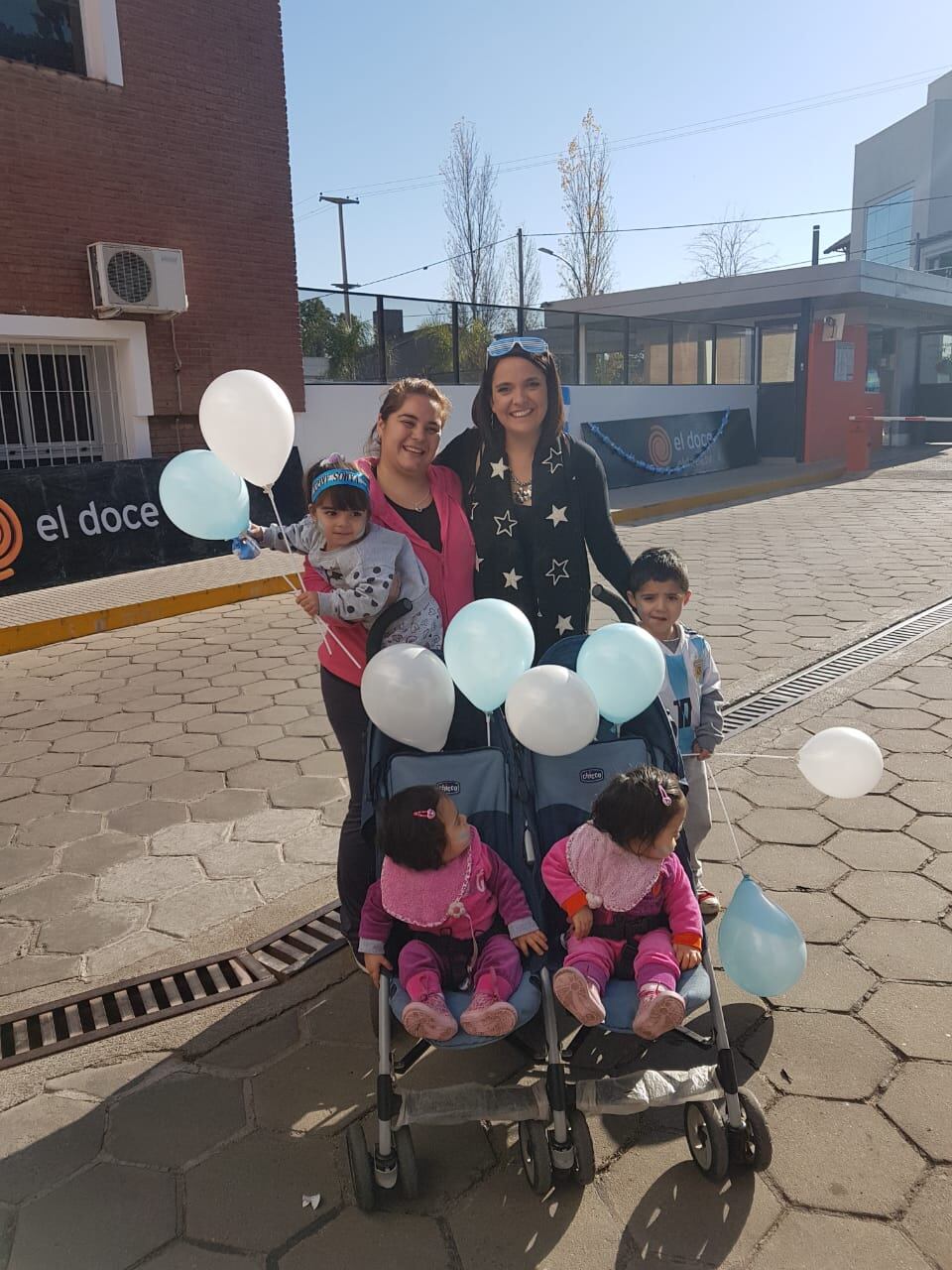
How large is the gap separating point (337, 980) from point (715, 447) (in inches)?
712

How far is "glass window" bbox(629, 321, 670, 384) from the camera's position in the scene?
59.8 feet

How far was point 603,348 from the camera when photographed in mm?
17656

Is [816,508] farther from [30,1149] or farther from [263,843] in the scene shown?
[30,1149]

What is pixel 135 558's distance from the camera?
9.30 metres

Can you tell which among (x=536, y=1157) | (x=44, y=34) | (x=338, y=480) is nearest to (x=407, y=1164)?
(x=536, y=1157)

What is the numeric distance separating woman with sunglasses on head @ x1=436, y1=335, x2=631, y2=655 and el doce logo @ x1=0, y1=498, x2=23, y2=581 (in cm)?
651

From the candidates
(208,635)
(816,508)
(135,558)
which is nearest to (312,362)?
(135,558)

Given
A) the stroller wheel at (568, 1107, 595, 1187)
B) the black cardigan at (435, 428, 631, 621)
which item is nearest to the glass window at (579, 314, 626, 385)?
the black cardigan at (435, 428, 631, 621)

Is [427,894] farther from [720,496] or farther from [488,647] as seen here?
[720,496]

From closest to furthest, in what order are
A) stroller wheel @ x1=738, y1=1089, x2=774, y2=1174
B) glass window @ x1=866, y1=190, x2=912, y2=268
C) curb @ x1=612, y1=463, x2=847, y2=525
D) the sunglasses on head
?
stroller wheel @ x1=738, y1=1089, x2=774, y2=1174
the sunglasses on head
curb @ x1=612, y1=463, x2=847, y2=525
glass window @ x1=866, y1=190, x2=912, y2=268

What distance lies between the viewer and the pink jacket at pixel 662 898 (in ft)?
7.85

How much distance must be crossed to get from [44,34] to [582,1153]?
450 inches

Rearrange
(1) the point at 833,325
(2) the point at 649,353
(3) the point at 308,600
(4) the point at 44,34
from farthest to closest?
(1) the point at 833,325
(2) the point at 649,353
(4) the point at 44,34
(3) the point at 308,600

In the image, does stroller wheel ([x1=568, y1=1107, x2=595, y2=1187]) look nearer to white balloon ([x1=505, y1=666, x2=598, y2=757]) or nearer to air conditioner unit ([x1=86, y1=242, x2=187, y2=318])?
white balloon ([x1=505, y1=666, x2=598, y2=757])
